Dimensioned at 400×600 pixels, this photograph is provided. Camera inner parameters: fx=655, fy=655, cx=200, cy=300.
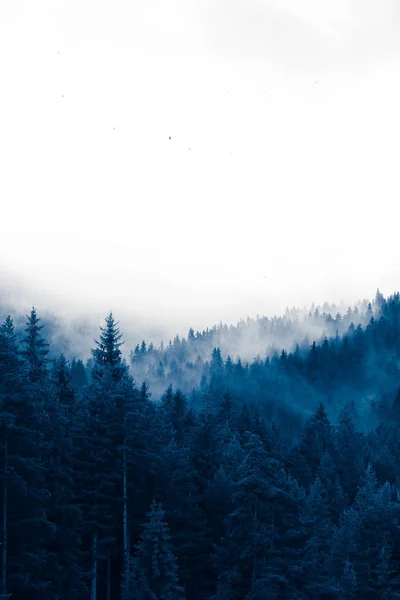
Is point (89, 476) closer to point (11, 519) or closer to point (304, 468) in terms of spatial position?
point (11, 519)

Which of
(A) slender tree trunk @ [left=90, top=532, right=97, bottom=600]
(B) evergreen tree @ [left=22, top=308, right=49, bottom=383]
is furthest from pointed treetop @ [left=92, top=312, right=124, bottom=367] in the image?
(A) slender tree trunk @ [left=90, top=532, right=97, bottom=600]

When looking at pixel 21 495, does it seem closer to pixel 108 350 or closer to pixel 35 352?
pixel 35 352

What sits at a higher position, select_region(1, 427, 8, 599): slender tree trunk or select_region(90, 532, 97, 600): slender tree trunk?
select_region(1, 427, 8, 599): slender tree trunk

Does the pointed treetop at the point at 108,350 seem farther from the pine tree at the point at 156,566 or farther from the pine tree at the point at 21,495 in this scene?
the pine tree at the point at 21,495

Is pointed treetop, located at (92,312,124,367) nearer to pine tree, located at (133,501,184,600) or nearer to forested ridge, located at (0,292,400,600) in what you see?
forested ridge, located at (0,292,400,600)

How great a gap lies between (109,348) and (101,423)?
19.8 meters

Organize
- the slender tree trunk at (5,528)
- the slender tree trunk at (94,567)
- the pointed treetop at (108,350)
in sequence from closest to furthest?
the slender tree trunk at (5,528) < the slender tree trunk at (94,567) < the pointed treetop at (108,350)

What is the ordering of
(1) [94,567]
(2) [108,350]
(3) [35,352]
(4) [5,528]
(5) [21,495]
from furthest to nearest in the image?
(2) [108,350], (3) [35,352], (1) [94,567], (5) [21,495], (4) [5,528]

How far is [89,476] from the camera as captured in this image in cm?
3806

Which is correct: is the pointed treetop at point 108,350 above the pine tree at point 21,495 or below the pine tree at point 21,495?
above

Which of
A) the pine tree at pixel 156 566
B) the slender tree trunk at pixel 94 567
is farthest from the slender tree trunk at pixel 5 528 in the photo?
the slender tree trunk at pixel 94 567

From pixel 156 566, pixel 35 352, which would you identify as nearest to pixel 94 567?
pixel 156 566

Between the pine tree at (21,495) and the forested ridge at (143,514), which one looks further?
the forested ridge at (143,514)

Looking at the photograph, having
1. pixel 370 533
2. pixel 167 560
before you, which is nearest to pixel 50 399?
pixel 167 560
